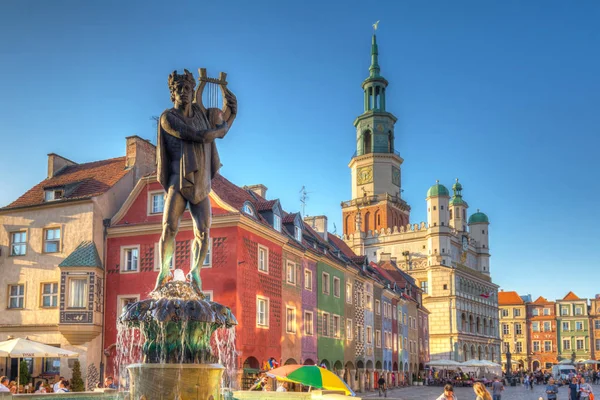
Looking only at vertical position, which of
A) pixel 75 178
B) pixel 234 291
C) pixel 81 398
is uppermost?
pixel 75 178

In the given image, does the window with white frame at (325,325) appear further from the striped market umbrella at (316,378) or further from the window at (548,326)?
the window at (548,326)

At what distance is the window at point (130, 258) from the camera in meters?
31.7

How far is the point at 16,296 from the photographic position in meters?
32.4

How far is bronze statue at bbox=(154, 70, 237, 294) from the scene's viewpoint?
376 inches

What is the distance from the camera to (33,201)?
33531 millimetres

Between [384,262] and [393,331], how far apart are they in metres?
16.6

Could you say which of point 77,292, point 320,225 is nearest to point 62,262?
point 77,292

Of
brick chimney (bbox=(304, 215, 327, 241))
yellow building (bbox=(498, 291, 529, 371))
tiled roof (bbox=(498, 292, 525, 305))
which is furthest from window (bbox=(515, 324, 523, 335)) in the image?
brick chimney (bbox=(304, 215, 327, 241))

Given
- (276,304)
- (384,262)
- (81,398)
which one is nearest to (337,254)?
(276,304)

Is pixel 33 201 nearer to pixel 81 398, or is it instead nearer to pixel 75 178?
pixel 75 178

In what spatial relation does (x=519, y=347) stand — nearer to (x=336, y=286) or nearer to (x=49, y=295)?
(x=336, y=286)

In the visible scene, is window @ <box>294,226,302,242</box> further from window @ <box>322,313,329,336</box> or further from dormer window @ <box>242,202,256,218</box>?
window @ <box>322,313,329,336</box>

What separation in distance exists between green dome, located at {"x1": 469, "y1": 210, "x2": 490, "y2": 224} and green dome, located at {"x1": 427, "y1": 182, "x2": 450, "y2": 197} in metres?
18.2

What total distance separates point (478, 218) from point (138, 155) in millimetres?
75114
